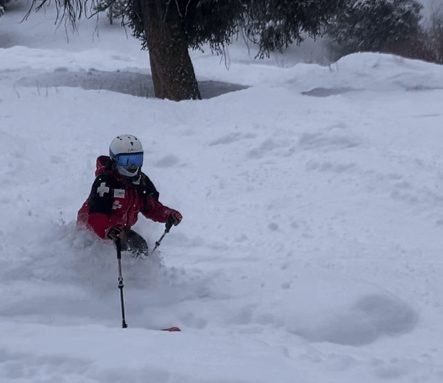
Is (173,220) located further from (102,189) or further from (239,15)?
(239,15)

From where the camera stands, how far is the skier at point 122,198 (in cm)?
519

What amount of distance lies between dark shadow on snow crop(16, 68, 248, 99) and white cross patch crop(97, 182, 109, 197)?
7790 millimetres

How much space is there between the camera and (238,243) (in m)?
6.52

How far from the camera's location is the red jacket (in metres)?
5.19

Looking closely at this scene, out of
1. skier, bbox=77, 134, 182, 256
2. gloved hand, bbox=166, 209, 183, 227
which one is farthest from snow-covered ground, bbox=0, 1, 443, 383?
gloved hand, bbox=166, 209, 183, 227

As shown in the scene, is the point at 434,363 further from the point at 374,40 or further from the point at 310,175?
the point at 374,40

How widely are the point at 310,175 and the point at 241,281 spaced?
278 cm

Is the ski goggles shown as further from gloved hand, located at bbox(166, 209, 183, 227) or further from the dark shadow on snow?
the dark shadow on snow

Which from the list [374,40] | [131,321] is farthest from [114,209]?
[374,40]

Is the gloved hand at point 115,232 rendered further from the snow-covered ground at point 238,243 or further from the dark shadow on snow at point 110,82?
the dark shadow on snow at point 110,82

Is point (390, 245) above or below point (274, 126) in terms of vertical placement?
below

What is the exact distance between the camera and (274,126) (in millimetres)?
9625

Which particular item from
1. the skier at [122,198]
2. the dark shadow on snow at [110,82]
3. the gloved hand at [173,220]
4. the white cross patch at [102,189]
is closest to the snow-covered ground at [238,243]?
the skier at [122,198]

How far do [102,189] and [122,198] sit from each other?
21cm
